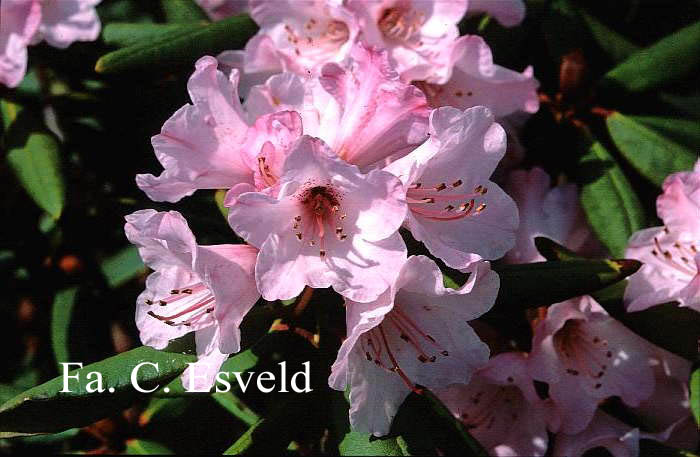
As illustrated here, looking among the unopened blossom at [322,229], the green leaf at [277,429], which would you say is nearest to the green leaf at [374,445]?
the green leaf at [277,429]

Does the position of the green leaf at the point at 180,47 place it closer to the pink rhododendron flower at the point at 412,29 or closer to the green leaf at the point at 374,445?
the pink rhododendron flower at the point at 412,29

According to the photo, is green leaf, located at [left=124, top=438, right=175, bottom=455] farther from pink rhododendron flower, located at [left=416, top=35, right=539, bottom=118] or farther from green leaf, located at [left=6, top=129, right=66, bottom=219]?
pink rhododendron flower, located at [left=416, top=35, right=539, bottom=118]

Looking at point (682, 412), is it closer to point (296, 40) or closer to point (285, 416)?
point (285, 416)

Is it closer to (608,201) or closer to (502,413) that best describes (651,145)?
(608,201)

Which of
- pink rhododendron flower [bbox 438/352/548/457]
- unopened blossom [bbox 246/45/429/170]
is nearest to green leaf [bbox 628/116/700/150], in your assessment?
pink rhododendron flower [bbox 438/352/548/457]

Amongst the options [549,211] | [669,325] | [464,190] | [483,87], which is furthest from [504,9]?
[669,325]
